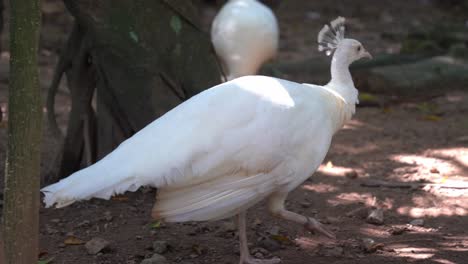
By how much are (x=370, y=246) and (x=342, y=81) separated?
0.84 m

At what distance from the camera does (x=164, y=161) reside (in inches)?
132

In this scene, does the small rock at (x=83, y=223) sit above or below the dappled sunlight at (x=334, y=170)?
below

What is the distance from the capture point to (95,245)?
399cm

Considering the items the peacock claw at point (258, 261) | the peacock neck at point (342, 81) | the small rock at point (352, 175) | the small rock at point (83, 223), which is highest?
the peacock neck at point (342, 81)

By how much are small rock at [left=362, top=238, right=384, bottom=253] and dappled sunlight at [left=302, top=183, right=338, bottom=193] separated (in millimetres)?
862

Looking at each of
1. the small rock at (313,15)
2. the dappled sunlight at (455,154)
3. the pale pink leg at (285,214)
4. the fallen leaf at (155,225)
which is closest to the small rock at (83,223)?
the fallen leaf at (155,225)

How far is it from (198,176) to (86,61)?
1.75 metres

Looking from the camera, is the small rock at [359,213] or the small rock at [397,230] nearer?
the small rock at [397,230]

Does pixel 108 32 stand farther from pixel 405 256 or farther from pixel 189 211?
pixel 405 256

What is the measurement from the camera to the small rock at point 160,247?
401 centimetres

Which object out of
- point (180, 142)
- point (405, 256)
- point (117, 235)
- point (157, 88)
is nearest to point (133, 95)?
point (157, 88)

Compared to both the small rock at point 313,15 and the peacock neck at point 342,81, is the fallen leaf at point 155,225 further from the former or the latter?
the small rock at point 313,15

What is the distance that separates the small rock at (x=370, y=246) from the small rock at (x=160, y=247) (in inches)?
37.8

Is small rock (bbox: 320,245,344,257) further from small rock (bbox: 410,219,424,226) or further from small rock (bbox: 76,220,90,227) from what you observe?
small rock (bbox: 76,220,90,227)
